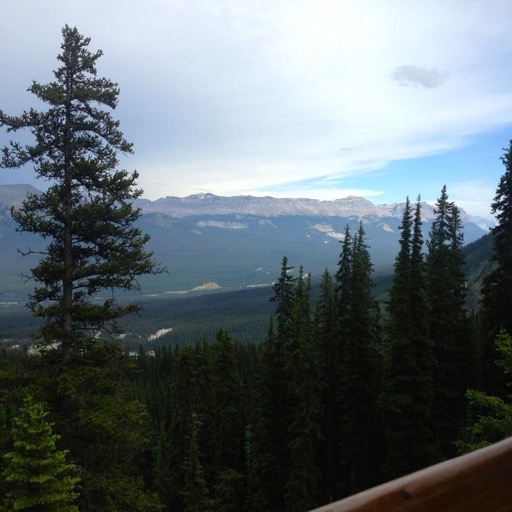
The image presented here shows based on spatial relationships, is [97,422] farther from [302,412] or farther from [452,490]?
[302,412]

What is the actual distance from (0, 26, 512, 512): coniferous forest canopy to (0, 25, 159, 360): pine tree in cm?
5

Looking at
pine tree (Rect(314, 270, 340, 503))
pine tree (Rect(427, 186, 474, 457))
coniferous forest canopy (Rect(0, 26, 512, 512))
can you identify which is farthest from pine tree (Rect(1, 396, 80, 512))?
pine tree (Rect(427, 186, 474, 457))

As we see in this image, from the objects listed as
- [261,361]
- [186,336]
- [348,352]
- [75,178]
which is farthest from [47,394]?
[186,336]

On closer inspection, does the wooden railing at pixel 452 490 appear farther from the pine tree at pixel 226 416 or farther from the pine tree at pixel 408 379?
the pine tree at pixel 226 416

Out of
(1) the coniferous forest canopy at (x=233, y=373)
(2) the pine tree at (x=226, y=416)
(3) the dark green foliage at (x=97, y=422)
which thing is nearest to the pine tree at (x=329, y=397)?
(1) the coniferous forest canopy at (x=233, y=373)

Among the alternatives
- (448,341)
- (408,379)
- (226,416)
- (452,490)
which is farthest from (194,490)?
(452,490)

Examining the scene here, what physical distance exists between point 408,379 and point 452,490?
67.5 feet

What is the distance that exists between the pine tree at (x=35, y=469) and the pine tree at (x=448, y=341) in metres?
20.7

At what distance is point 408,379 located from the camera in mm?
20812

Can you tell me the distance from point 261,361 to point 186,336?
160m

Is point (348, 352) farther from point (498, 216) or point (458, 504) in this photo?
point (458, 504)

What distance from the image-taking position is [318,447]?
1089 inches

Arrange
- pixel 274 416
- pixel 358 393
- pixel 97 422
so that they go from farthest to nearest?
pixel 358 393 → pixel 274 416 → pixel 97 422

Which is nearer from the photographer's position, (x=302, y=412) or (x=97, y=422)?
(x=97, y=422)
